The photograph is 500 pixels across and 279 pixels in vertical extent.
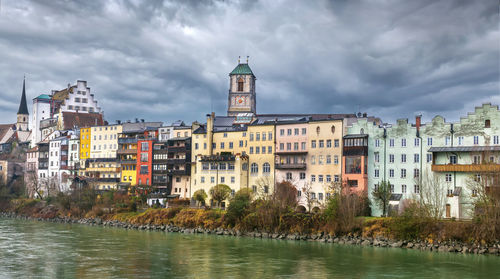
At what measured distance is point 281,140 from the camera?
86.1 metres

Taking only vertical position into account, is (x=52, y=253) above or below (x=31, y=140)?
below

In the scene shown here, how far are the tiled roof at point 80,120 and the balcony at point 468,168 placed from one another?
92662mm

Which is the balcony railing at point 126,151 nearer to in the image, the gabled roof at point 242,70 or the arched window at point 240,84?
the arched window at point 240,84

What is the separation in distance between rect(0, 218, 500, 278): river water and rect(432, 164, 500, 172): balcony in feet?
36.1

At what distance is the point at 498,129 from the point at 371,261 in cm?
2641

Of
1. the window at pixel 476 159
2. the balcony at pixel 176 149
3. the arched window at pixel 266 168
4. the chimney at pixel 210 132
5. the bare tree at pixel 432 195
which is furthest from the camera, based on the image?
the balcony at pixel 176 149

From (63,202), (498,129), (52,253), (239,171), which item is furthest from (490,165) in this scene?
(63,202)

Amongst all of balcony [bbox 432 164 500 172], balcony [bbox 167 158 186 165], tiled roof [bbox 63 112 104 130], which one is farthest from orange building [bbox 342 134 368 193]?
tiled roof [bbox 63 112 104 130]

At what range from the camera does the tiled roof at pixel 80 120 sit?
13700 cm

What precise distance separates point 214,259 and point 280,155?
36.1m

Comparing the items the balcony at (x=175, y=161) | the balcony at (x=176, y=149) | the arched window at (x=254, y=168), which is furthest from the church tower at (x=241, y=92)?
the arched window at (x=254, y=168)

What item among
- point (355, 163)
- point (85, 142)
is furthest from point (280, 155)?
point (85, 142)

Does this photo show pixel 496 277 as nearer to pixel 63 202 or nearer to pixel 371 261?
pixel 371 261

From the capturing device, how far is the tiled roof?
449 feet
